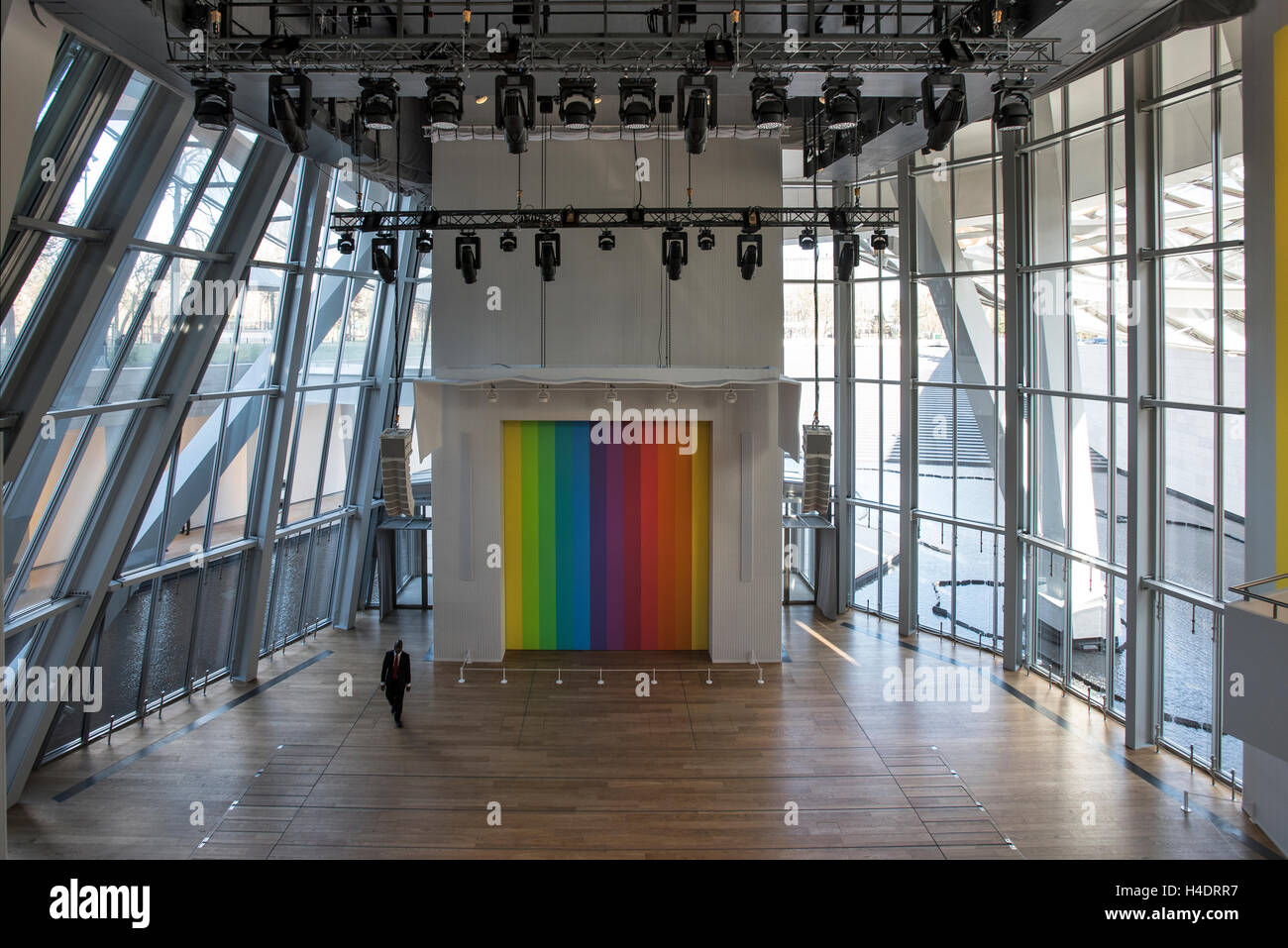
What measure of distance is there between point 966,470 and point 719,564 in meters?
4.51

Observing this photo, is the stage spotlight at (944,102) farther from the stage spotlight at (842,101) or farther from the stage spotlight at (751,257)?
the stage spotlight at (751,257)

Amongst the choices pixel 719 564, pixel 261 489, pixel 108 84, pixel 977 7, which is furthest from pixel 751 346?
pixel 108 84

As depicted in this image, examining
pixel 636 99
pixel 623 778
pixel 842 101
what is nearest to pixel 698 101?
pixel 636 99

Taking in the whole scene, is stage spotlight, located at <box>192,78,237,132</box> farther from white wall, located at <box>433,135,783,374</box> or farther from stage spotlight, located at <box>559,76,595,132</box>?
white wall, located at <box>433,135,783,374</box>

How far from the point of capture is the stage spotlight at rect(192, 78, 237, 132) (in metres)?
7.99

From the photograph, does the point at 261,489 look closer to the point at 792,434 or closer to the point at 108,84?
the point at 108,84

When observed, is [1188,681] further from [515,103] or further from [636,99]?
[515,103]

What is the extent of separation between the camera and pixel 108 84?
8.12m

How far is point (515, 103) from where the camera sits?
836cm

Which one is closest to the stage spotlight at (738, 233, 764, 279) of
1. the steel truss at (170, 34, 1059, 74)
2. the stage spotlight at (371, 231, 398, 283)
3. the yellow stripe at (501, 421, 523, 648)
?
the steel truss at (170, 34, 1059, 74)

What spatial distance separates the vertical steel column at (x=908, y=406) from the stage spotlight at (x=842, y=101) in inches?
281

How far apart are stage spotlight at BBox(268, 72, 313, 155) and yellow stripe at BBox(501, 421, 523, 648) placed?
248 inches

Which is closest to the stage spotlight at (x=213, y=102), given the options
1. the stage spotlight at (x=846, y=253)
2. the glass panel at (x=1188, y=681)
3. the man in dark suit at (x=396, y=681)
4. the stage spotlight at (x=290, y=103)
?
the stage spotlight at (x=290, y=103)
